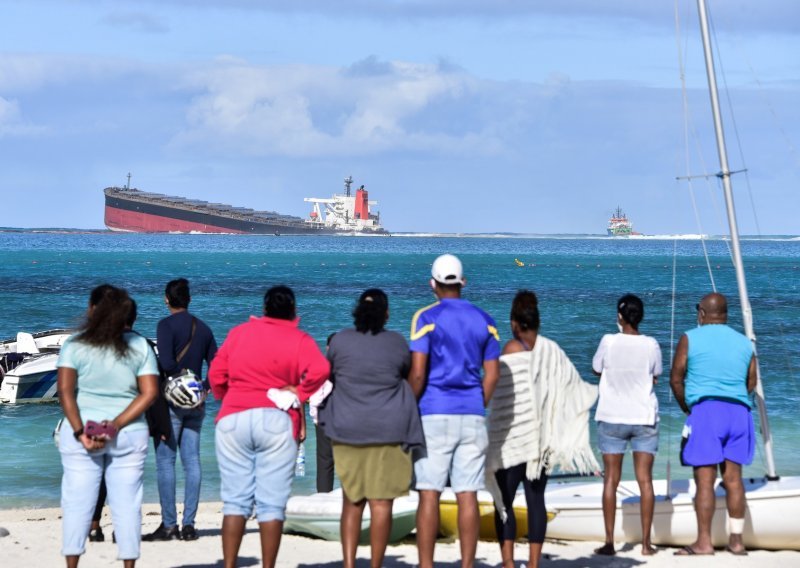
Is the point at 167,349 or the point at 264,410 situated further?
the point at 167,349

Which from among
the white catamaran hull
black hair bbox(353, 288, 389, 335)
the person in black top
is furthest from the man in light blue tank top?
the person in black top

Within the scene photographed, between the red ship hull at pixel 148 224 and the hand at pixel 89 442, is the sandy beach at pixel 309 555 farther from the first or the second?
the red ship hull at pixel 148 224

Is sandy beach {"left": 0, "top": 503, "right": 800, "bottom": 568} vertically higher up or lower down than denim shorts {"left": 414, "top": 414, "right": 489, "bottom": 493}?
lower down

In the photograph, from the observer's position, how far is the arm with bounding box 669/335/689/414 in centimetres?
720

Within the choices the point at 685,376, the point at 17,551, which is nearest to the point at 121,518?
the point at 17,551

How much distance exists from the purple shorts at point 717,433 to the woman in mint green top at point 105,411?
3210mm

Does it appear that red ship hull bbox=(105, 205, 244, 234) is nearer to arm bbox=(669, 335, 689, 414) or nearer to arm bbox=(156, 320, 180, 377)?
arm bbox=(156, 320, 180, 377)

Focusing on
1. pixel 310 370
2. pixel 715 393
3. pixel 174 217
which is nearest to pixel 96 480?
pixel 310 370

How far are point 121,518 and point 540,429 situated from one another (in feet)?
7.00

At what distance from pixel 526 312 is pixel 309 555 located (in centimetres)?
228

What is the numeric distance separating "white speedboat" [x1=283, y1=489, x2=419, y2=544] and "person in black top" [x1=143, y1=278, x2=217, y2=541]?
0.66 m

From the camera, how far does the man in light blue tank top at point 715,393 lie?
7.16 meters

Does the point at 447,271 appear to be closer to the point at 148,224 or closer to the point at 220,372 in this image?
the point at 220,372

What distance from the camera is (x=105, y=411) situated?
18.9ft
